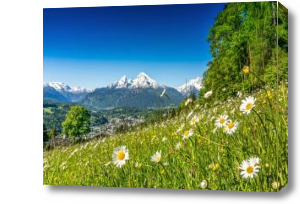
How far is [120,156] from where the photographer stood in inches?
211

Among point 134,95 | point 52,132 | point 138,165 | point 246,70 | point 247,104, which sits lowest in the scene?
point 138,165

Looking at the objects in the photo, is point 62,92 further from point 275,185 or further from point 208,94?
point 275,185

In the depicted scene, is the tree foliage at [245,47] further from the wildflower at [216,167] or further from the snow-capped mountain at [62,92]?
the snow-capped mountain at [62,92]

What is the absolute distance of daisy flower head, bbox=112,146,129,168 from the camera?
534 centimetres

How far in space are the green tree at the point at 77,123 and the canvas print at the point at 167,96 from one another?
12 millimetres

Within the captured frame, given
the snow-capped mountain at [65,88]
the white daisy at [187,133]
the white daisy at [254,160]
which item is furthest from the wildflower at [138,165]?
the white daisy at [254,160]

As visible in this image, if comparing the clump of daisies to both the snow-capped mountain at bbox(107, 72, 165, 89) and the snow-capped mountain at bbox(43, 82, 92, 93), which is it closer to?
the snow-capped mountain at bbox(107, 72, 165, 89)

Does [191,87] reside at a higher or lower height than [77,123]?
higher

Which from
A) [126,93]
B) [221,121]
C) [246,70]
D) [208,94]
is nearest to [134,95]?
[126,93]

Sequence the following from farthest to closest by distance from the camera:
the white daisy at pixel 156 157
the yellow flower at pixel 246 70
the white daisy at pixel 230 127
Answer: the white daisy at pixel 156 157 < the yellow flower at pixel 246 70 < the white daisy at pixel 230 127

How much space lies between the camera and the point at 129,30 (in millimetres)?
5719

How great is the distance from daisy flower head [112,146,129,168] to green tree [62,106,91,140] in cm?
65

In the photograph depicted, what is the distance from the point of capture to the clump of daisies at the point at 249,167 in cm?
462

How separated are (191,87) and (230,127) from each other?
734mm
